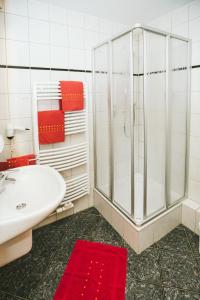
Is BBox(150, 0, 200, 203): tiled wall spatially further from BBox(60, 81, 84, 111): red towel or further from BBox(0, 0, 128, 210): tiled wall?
BBox(60, 81, 84, 111): red towel

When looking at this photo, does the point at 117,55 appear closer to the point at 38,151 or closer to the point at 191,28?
the point at 191,28

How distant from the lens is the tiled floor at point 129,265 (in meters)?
1.42

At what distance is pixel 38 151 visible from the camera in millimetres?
1831

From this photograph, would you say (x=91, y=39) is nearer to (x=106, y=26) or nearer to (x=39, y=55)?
(x=106, y=26)

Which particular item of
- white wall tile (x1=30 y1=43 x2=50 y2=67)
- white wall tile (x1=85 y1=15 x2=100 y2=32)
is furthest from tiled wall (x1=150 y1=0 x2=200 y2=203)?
white wall tile (x1=30 y1=43 x2=50 y2=67)

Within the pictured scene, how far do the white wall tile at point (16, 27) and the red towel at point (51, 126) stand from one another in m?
0.65

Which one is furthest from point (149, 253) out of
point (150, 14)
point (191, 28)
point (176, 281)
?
point (150, 14)

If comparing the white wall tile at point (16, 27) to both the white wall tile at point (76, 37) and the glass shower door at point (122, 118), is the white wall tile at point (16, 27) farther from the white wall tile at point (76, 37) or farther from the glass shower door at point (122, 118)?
the glass shower door at point (122, 118)

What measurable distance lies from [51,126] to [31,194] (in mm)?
701

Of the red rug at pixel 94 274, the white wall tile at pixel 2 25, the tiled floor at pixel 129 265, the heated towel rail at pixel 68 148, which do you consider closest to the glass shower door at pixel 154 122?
the tiled floor at pixel 129 265

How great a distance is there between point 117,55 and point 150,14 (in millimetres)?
775

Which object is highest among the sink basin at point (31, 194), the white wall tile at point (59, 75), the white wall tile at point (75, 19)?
the white wall tile at point (75, 19)

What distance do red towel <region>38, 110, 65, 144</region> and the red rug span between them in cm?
101

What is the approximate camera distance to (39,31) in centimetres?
180
